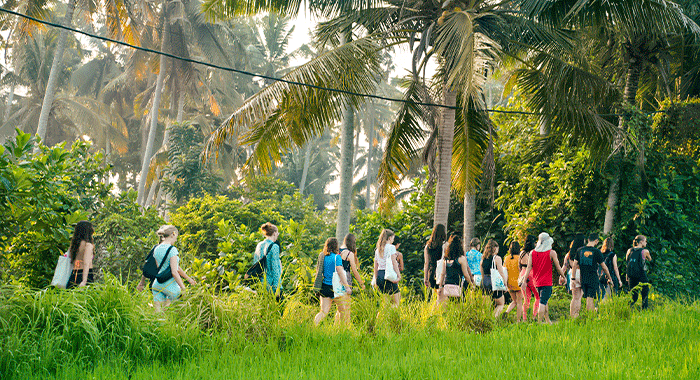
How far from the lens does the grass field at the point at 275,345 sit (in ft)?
15.5

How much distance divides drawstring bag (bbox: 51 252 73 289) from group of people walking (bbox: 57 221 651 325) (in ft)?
0.18

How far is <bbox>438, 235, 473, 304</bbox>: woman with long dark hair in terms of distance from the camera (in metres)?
7.93

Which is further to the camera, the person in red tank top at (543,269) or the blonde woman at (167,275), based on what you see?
the person in red tank top at (543,269)

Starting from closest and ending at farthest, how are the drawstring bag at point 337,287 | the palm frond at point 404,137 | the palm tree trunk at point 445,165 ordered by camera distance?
the drawstring bag at point 337,287
the palm tree trunk at point 445,165
the palm frond at point 404,137

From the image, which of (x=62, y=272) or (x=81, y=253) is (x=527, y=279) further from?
(x=62, y=272)

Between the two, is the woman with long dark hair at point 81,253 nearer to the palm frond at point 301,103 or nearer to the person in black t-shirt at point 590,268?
the palm frond at point 301,103

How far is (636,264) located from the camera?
9.62m

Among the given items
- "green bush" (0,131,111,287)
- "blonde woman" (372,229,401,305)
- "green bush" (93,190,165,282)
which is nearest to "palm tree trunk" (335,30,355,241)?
"blonde woman" (372,229,401,305)

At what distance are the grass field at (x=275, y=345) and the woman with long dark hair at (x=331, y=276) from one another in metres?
0.30

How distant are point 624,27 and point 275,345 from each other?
8319mm

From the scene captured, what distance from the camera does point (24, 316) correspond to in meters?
5.02

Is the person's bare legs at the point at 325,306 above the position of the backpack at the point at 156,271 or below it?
below

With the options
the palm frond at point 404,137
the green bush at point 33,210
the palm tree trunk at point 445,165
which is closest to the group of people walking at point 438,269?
the green bush at point 33,210

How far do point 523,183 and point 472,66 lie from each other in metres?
6.10
